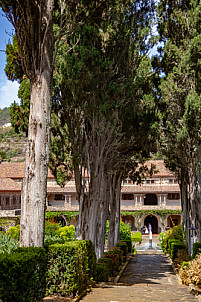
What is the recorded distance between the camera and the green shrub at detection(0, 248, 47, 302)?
16.1ft

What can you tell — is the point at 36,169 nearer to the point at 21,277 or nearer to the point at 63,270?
the point at 63,270

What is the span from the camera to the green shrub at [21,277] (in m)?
4.89

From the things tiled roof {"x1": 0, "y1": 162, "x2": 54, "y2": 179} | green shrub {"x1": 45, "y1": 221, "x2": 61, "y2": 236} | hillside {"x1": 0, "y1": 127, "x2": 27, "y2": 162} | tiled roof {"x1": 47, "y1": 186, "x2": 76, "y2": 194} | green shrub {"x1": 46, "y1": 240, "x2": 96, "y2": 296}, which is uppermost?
hillside {"x1": 0, "y1": 127, "x2": 27, "y2": 162}

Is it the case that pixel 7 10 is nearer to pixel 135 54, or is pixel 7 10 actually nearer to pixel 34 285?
pixel 34 285

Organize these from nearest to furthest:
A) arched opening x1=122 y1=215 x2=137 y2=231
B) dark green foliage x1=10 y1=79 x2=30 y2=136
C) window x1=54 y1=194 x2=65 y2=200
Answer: dark green foliage x1=10 y1=79 x2=30 y2=136 → arched opening x1=122 y1=215 x2=137 y2=231 → window x1=54 y1=194 x2=65 y2=200

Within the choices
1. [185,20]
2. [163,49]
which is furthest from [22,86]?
[185,20]

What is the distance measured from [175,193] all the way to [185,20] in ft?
98.1

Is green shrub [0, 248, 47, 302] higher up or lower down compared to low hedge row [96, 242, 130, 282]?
higher up

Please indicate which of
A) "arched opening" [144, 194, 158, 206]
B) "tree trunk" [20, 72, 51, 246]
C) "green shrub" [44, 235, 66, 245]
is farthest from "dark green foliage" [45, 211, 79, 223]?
"tree trunk" [20, 72, 51, 246]

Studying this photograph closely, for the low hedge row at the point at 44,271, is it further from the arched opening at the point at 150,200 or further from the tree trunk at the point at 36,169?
the arched opening at the point at 150,200

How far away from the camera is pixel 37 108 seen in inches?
295

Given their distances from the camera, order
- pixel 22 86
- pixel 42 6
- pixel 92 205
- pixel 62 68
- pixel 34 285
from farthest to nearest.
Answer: pixel 22 86, pixel 92 205, pixel 62 68, pixel 42 6, pixel 34 285

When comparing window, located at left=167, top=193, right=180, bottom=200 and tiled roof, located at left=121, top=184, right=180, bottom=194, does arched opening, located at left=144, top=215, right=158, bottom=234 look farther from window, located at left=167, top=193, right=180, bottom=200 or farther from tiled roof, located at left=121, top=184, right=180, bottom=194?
tiled roof, located at left=121, top=184, right=180, bottom=194

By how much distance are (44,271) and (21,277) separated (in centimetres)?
167
